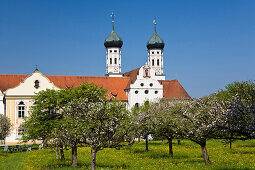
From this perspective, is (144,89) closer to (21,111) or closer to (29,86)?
(29,86)

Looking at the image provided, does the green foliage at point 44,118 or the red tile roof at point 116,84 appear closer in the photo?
the green foliage at point 44,118

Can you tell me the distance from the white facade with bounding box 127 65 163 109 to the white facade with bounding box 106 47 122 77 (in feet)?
78.6

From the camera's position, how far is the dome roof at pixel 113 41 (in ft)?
324

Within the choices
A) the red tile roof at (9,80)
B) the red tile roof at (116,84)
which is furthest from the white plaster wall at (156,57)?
the red tile roof at (9,80)

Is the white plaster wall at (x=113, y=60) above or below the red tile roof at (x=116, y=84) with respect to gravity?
above

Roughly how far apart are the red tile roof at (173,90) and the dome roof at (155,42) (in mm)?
24749

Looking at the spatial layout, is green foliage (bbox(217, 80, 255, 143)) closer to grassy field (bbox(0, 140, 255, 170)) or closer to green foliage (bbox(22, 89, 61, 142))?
grassy field (bbox(0, 140, 255, 170))

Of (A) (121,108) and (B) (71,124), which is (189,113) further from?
(B) (71,124)

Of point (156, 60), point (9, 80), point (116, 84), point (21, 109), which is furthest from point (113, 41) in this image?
point (21, 109)

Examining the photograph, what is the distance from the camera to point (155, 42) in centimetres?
10225

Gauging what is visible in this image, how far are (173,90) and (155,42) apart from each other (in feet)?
96.1

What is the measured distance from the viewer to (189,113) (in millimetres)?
27938

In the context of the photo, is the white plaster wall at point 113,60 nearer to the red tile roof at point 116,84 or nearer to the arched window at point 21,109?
the red tile roof at point 116,84

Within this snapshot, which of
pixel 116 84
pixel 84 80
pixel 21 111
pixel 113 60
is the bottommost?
pixel 21 111
